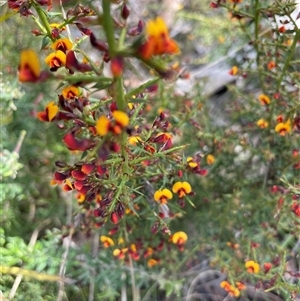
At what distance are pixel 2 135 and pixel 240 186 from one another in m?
1.19

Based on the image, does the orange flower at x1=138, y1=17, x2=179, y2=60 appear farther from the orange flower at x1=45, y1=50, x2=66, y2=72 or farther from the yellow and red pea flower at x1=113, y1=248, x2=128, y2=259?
the yellow and red pea flower at x1=113, y1=248, x2=128, y2=259

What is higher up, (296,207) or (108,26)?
(108,26)

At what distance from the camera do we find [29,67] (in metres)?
0.79

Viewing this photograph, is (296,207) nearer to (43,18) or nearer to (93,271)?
(93,271)

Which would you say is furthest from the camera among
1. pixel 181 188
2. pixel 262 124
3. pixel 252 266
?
pixel 262 124

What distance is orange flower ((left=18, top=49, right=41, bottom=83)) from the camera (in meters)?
0.78

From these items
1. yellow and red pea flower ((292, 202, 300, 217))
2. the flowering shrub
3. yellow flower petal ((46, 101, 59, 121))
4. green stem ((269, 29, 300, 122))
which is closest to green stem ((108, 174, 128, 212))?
the flowering shrub

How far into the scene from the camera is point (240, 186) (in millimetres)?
1968

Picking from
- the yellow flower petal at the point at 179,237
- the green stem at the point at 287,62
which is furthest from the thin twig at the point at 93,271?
the green stem at the point at 287,62

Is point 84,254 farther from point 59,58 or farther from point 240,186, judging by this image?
point 59,58

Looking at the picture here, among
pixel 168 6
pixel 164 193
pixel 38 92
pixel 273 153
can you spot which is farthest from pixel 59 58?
pixel 168 6

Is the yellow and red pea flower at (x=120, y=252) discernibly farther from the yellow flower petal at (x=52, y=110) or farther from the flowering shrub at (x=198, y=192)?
the yellow flower petal at (x=52, y=110)

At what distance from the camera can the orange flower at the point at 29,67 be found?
780 mm

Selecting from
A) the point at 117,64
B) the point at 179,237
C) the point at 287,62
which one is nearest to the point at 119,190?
the point at 117,64
